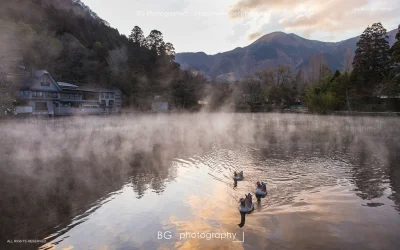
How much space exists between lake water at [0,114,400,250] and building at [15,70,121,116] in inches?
961

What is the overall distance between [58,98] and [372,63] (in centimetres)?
5482

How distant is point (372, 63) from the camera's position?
43.7 meters

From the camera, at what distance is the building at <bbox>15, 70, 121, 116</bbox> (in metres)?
38.1

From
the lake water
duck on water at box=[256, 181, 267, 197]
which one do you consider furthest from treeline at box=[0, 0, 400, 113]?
duck on water at box=[256, 181, 267, 197]

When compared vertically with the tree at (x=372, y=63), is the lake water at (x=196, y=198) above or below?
below

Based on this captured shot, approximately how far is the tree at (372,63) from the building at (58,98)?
4798 cm

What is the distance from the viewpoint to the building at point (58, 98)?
38.1m

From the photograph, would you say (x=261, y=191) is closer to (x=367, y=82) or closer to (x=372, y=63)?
(x=367, y=82)

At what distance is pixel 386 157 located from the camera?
15.5m

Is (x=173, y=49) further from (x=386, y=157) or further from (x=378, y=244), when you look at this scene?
(x=378, y=244)

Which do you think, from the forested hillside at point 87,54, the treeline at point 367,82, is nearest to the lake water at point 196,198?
the treeline at point 367,82

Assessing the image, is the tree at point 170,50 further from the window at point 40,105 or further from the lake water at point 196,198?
the lake water at point 196,198

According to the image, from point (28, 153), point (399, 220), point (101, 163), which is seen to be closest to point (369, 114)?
point (399, 220)

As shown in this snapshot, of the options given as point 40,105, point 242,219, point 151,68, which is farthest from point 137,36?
point 242,219
